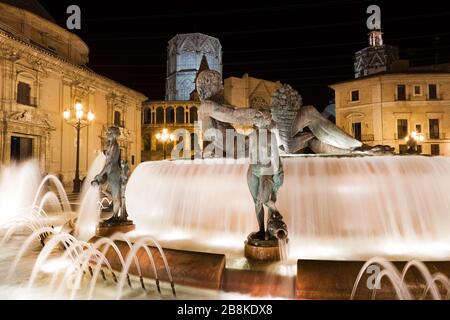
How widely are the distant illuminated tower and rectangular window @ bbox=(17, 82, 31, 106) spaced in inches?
1711

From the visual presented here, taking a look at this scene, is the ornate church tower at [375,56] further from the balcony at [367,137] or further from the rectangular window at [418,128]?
the balcony at [367,137]

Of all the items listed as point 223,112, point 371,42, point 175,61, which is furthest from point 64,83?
point 371,42

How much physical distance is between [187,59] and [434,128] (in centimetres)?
4773

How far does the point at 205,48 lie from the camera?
6738 centimetres

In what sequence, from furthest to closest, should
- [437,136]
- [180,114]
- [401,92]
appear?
1. [180,114]
2. [401,92]
3. [437,136]

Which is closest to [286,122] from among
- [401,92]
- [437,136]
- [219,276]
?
[219,276]

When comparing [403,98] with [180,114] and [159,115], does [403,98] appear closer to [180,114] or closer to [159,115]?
[180,114]

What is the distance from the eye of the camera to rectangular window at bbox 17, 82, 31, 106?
74.8ft

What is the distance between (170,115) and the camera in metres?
50.8

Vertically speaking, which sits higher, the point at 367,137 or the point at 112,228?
the point at 367,137

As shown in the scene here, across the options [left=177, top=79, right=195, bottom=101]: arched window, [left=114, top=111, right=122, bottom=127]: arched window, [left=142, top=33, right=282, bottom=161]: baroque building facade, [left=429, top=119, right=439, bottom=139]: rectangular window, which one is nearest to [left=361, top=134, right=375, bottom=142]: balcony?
[left=429, top=119, right=439, bottom=139]: rectangular window
